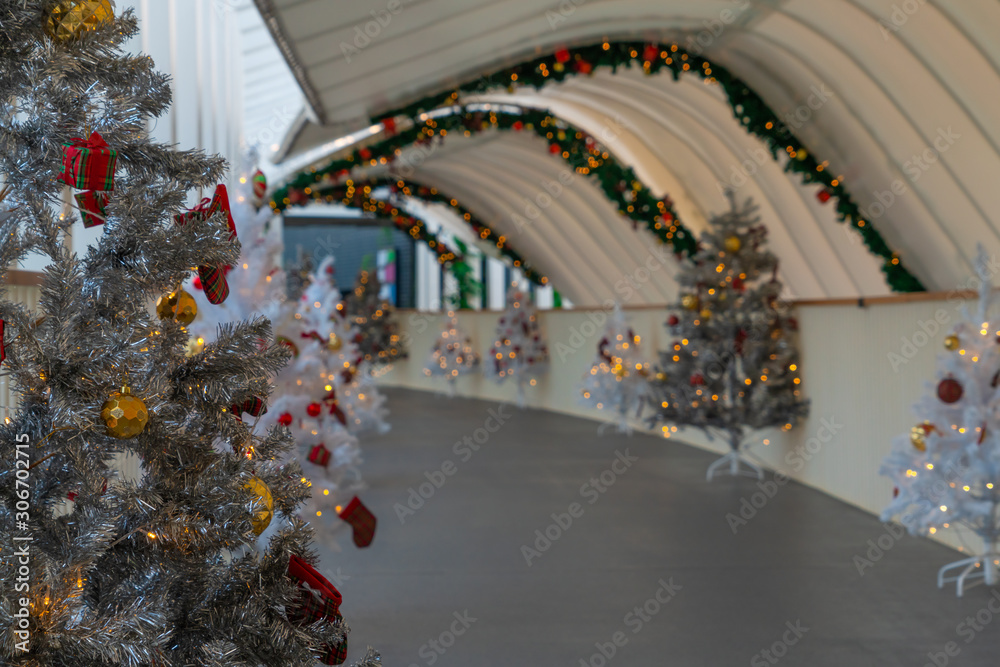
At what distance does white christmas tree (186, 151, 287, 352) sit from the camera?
173 inches

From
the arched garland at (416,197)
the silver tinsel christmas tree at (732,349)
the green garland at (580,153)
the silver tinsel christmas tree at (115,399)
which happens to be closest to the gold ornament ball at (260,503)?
the silver tinsel christmas tree at (115,399)

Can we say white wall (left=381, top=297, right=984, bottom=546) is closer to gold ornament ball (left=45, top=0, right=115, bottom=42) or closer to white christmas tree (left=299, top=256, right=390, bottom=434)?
white christmas tree (left=299, top=256, right=390, bottom=434)

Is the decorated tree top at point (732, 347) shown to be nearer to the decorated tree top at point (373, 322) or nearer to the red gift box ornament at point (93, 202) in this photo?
the red gift box ornament at point (93, 202)

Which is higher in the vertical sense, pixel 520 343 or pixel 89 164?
pixel 89 164

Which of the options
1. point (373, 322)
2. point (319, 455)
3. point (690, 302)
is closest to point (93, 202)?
point (319, 455)

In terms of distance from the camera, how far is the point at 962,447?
4.26 m

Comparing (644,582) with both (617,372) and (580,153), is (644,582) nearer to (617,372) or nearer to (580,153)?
(617,372)

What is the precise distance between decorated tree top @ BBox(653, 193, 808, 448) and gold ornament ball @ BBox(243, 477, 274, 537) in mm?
5983

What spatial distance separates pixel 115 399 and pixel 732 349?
6.38 m

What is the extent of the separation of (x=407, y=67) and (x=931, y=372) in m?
4.92

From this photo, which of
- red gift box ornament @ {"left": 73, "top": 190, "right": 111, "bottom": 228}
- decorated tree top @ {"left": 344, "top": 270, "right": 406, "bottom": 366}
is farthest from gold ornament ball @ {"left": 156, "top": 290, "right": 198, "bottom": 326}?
decorated tree top @ {"left": 344, "top": 270, "right": 406, "bottom": 366}

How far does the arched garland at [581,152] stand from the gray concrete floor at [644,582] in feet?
10.8

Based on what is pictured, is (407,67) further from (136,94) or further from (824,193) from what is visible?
(136,94)

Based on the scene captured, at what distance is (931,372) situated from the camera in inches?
214
